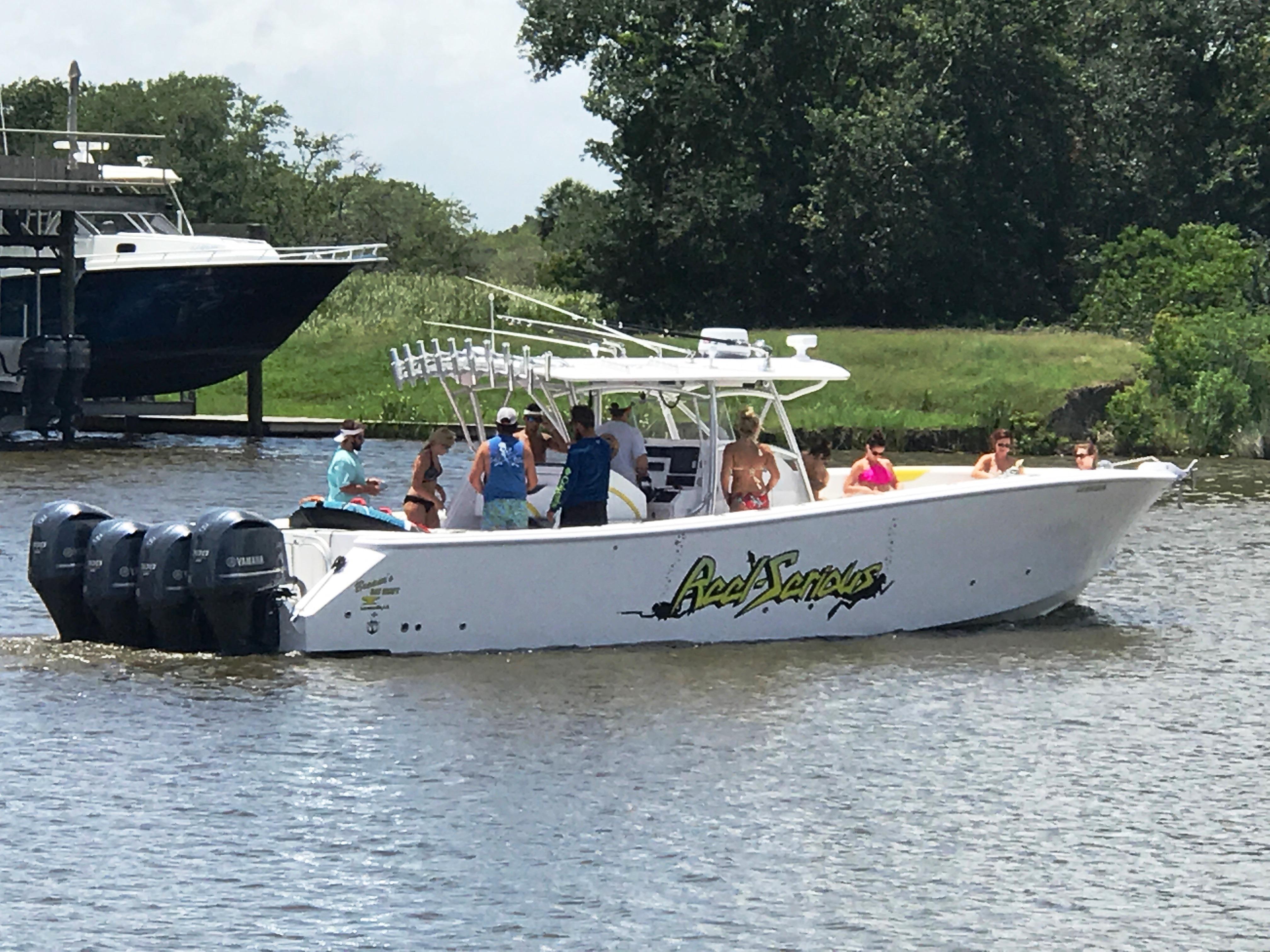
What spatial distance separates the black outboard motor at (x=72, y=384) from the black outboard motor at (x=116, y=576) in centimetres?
2161

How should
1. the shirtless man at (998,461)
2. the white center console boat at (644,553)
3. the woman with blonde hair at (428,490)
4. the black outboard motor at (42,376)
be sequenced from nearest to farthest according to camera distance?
the white center console boat at (644,553), the woman with blonde hair at (428,490), the shirtless man at (998,461), the black outboard motor at (42,376)

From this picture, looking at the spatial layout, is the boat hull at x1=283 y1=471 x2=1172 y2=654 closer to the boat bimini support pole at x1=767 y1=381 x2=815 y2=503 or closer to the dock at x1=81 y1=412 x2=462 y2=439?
the boat bimini support pole at x1=767 y1=381 x2=815 y2=503

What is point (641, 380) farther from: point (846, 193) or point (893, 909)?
point (846, 193)

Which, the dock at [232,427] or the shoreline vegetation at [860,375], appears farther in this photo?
the dock at [232,427]

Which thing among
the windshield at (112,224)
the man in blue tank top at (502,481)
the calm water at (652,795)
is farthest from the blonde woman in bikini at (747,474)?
the windshield at (112,224)

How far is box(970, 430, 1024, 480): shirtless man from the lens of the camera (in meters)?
18.6

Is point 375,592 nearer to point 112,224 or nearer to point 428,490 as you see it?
point 428,490

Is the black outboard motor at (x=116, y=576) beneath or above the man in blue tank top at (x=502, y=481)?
beneath

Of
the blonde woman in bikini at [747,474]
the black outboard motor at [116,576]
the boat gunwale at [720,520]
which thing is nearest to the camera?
the boat gunwale at [720,520]

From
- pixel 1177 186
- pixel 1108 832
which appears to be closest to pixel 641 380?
pixel 1108 832

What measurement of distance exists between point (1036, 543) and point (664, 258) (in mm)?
42536

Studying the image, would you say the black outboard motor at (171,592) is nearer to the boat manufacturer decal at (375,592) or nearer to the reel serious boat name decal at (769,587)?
the boat manufacturer decal at (375,592)

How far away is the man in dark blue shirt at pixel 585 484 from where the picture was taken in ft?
53.8

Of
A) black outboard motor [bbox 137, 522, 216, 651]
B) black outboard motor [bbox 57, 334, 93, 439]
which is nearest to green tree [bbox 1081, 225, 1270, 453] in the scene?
black outboard motor [bbox 57, 334, 93, 439]
